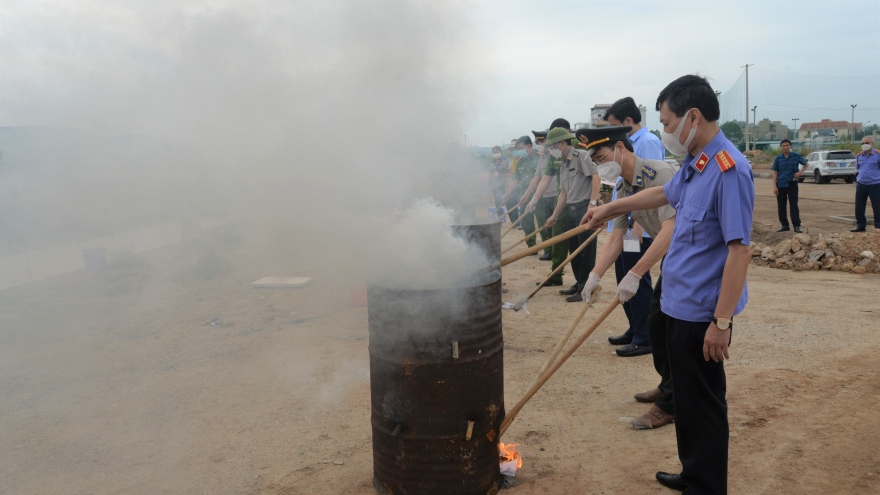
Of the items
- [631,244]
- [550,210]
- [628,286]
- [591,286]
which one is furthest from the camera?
[550,210]

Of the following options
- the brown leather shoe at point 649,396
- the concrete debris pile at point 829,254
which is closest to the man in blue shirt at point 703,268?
the brown leather shoe at point 649,396

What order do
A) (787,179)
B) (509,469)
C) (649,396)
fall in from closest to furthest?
1. (509,469)
2. (649,396)
3. (787,179)

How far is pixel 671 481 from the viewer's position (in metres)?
2.84

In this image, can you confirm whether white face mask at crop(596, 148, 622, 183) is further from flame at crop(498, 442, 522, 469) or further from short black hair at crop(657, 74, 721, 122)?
flame at crop(498, 442, 522, 469)

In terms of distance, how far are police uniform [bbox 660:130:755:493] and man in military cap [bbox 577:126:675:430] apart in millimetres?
870

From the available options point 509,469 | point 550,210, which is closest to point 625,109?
point 509,469

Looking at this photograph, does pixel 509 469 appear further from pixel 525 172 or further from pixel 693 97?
pixel 525 172

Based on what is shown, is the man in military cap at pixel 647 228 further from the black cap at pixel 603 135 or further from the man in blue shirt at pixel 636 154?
the man in blue shirt at pixel 636 154

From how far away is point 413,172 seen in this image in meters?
5.79

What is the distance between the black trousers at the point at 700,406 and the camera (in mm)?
2432

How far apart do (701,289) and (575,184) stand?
13.8 ft

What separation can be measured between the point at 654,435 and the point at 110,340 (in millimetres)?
5223

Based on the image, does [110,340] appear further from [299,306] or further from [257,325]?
[299,306]

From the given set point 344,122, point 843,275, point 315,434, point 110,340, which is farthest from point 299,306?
point 843,275
